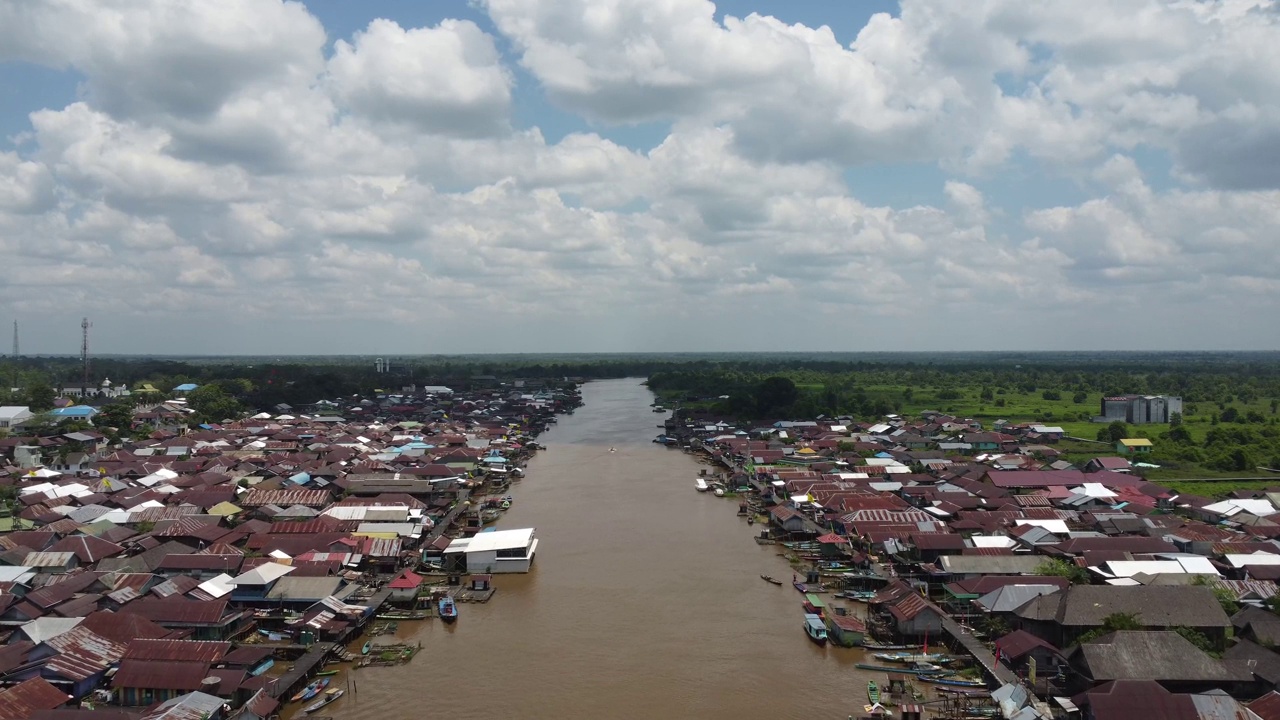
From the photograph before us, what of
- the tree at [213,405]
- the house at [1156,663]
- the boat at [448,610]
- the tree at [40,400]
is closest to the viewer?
the house at [1156,663]

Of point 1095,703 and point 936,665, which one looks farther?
point 936,665

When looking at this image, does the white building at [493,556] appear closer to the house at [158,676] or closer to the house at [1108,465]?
the house at [158,676]

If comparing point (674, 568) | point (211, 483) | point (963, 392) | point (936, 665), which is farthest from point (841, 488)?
point (963, 392)

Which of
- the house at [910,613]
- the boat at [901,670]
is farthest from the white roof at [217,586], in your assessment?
the house at [910,613]

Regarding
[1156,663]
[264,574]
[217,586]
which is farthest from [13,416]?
[1156,663]

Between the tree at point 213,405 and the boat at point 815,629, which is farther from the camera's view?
the tree at point 213,405

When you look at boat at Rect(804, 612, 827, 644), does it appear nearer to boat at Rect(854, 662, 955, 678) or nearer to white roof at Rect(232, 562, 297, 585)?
boat at Rect(854, 662, 955, 678)

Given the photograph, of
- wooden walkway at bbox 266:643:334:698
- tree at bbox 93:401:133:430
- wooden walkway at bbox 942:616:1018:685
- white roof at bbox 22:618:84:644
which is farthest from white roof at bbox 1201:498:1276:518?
tree at bbox 93:401:133:430

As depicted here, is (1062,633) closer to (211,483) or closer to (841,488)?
(841,488)
